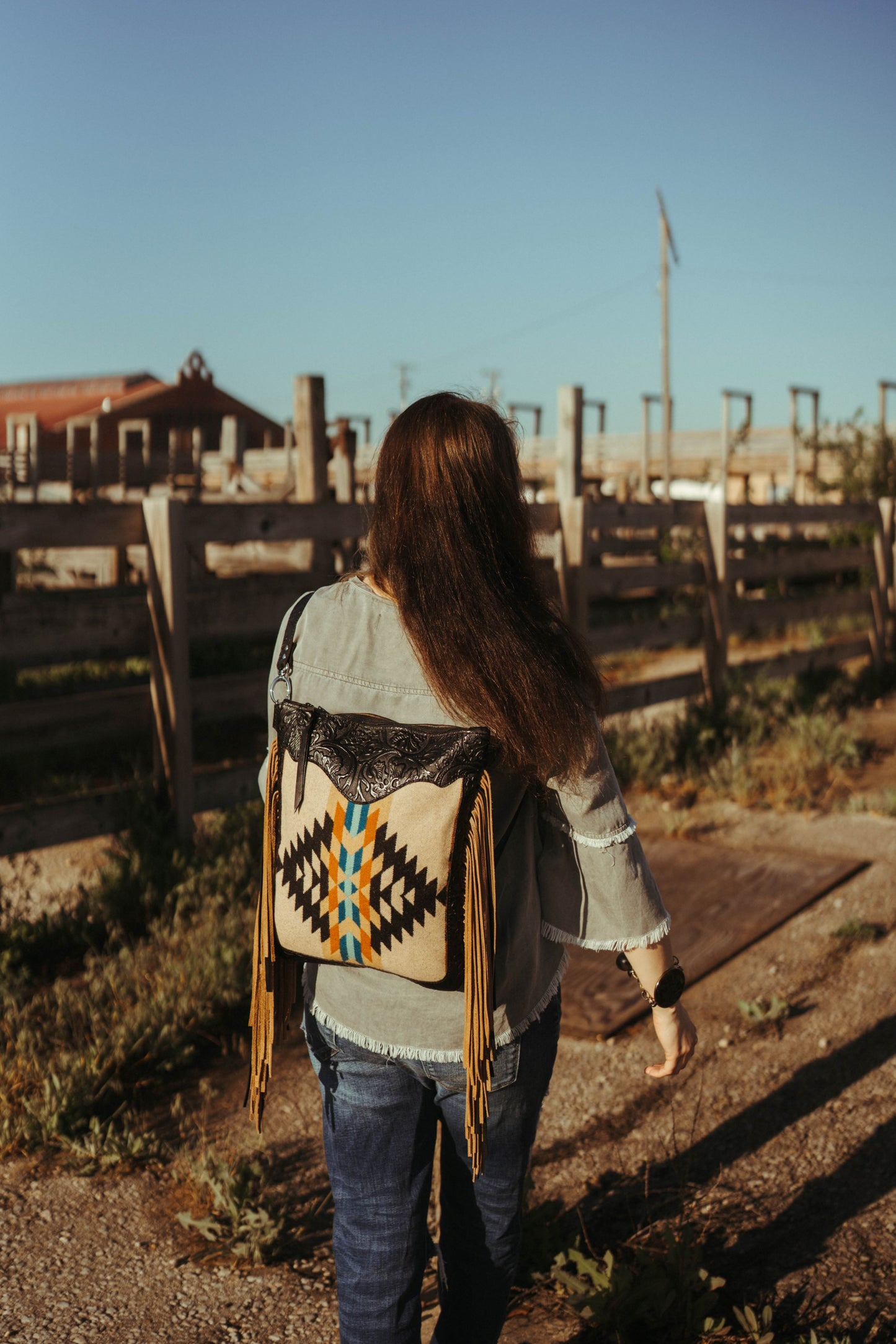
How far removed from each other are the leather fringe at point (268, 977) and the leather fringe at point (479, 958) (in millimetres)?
338

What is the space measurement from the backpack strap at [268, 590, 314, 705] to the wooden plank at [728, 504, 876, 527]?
7001mm

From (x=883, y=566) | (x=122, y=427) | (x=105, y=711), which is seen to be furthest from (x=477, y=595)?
(x=122, y=427)

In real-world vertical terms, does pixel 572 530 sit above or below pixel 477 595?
above

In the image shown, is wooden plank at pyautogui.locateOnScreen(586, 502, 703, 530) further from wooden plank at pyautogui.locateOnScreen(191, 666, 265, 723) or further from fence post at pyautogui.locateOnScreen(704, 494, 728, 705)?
wooden plank at pyautogui.locateOnScreen(191, 666, 265, 723)

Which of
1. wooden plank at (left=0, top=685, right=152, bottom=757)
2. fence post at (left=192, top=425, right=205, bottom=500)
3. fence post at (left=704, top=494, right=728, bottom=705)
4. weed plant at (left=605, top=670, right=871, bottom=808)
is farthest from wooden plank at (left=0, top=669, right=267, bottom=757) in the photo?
fence post at (left=192, top=425, right=205, bottom=500)

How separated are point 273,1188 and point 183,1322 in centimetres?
42

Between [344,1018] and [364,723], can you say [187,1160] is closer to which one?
[344,1018]

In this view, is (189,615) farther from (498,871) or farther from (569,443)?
(498,871)

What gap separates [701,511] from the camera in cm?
846

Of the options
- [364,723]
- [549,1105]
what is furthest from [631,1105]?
[364,723]

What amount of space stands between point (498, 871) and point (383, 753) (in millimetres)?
292

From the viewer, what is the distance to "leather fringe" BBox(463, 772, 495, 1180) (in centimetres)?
171

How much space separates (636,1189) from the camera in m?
3.06

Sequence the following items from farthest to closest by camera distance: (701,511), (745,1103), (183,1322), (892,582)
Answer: (892,582)
(701,511)
(745,1103)
(183,1322)
